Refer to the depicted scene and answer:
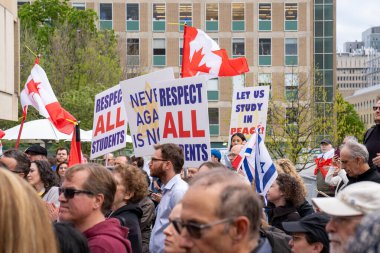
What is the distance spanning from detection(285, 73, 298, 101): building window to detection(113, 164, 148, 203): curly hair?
116 feet

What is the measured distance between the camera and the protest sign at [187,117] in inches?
356

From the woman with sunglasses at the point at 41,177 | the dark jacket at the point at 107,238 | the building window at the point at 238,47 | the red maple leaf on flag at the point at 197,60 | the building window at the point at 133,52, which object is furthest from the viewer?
the building window at the point at 238,47

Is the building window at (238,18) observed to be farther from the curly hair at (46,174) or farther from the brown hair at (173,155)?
the brown hair at (173,155)

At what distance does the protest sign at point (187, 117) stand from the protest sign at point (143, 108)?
322mm

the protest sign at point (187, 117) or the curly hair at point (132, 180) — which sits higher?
the protest sign at point (187, 117)

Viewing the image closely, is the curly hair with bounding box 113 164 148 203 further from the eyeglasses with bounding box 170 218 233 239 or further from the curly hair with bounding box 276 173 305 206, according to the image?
the eyeglasses with bounding box 170 218 233 239

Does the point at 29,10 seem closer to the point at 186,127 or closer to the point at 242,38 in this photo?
the point at 242,38

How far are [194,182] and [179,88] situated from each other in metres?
5.85

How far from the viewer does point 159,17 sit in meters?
61.8

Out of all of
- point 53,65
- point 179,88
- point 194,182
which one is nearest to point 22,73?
point 53,65

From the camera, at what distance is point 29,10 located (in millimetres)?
46938

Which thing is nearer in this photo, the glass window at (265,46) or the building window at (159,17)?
the building window at (159,17)

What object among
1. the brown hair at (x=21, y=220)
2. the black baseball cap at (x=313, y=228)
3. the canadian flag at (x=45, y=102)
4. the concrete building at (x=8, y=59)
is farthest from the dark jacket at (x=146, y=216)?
the concrete building at (x=8, y=59)

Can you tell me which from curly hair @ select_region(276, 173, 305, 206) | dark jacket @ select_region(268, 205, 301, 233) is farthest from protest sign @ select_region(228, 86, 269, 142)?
dark jacket @ select_region(268, 205, 301, 233)
